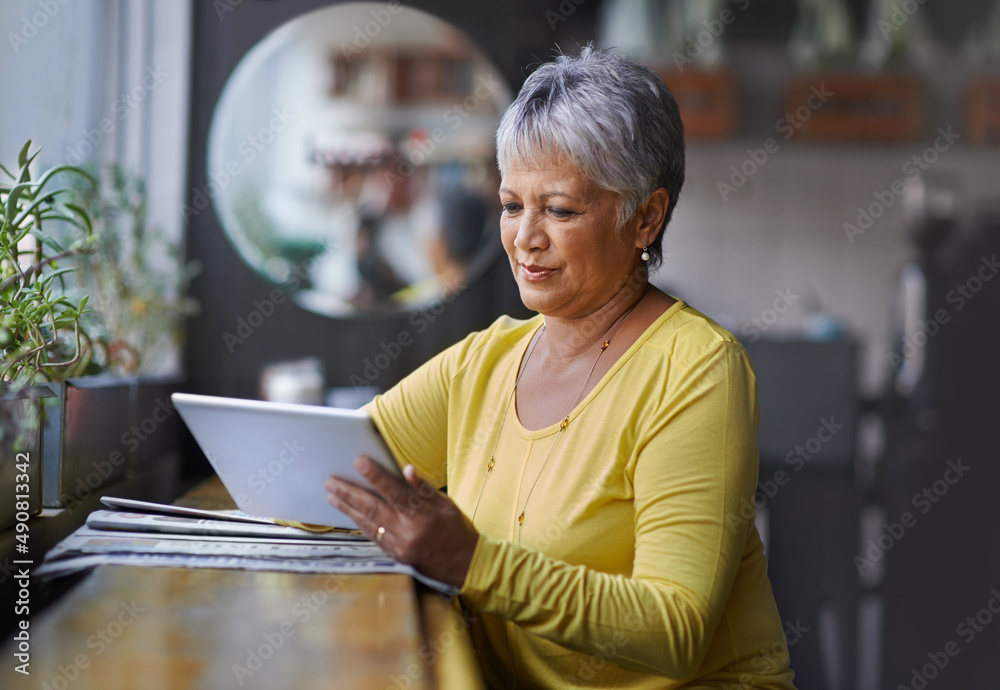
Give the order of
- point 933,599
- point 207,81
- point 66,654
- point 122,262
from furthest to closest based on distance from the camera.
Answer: point 933,599
point 207,81
point 122,262
point 66,654

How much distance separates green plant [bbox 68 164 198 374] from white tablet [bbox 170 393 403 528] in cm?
73

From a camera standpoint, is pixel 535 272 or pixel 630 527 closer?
pixel 630 527

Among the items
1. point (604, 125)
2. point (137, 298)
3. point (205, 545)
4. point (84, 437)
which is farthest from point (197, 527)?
point (137, 298)

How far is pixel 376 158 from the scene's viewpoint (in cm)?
270

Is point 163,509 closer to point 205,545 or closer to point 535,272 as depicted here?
point 205,545

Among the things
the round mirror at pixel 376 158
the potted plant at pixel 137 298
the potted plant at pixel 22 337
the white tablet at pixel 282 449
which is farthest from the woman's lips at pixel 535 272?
the round mirror at pixel 376 158

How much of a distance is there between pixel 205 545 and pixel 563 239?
61 cm

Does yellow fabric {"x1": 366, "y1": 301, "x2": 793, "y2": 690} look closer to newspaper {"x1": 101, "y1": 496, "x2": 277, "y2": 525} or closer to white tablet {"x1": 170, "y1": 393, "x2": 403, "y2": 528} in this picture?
white tablet {"x1": 170, "y1": 393, "x2": 403, "y2": 528}

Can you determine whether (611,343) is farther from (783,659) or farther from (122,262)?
(122,262)

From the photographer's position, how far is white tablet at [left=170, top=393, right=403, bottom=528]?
36.1 inches

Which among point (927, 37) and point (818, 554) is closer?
point (818, 554)

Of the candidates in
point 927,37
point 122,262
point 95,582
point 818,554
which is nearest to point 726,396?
point 95,582

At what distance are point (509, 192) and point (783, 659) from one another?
0.73 metres

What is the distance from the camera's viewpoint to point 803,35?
142 inches
